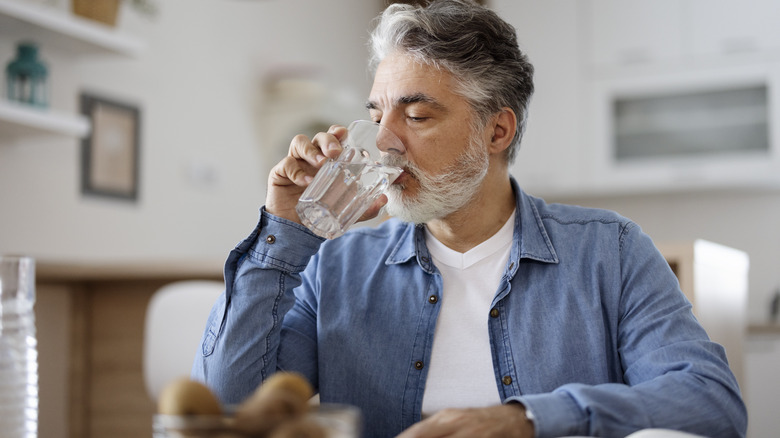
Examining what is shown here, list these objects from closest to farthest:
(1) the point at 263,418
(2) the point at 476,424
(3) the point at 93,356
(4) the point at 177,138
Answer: (1) the point at 263,418, (2) the point at 476,424, (3) the point at 93,356, (4) the point at 177,138

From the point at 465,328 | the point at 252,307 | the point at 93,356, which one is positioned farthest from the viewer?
the point at 93,356

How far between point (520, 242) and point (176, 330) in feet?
3.18

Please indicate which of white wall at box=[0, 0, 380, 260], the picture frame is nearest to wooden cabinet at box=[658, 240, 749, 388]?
white wall at box=[0, 0, 380, 260]

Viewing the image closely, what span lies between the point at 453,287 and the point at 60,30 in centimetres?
173

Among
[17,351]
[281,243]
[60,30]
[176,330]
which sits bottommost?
[176,330]

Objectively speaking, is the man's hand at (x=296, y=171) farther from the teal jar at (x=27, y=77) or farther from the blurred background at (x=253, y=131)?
the teal jar at (x=27, y=77)

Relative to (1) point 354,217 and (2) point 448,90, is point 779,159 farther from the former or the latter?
(1) point 354,217

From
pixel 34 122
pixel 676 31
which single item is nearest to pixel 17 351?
pixel 34 122

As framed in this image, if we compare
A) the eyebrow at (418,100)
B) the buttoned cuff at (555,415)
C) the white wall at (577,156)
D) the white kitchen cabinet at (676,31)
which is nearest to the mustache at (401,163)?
the eyebrow at (418,100)

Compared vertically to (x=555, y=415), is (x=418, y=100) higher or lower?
higher

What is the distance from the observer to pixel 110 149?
303cm

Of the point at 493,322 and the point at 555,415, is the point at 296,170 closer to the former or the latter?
the point at 493,322

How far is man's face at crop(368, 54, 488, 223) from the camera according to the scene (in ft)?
4.65

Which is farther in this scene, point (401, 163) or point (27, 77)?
point (27, 77)
